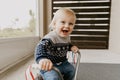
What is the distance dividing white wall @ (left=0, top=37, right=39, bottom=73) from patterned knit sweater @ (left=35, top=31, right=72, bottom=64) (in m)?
0.67

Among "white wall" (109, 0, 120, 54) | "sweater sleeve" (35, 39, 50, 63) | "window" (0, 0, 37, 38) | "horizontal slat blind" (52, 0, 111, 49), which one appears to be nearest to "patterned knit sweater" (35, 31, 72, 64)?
"sweater sleeve" (35, 39, 50, 63)

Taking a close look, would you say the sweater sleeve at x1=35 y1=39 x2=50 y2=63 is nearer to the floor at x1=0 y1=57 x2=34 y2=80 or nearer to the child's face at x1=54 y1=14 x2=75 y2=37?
the child's face at x1=54 y1=14 x2=75 y2=37

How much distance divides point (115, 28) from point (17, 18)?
147 cm

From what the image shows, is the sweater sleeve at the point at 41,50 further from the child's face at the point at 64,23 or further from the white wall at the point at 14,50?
the white wall at the point at 14,50

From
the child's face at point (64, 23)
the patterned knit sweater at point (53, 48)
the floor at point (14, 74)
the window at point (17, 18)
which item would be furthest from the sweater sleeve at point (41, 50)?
the window at point (17, 18)

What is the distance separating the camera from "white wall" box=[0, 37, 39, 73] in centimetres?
150

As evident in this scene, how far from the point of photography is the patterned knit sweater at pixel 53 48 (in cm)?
87

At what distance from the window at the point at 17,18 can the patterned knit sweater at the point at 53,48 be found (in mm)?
788

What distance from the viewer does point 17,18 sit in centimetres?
200

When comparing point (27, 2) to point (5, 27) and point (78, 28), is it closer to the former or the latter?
point (5, 27)

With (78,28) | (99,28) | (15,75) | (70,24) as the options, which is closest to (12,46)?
(15,75)

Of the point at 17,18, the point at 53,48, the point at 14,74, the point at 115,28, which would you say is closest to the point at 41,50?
the point at 53,48

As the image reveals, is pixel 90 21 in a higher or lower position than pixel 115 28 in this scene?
higher

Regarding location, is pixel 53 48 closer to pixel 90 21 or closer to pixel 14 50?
pixel 14 50
